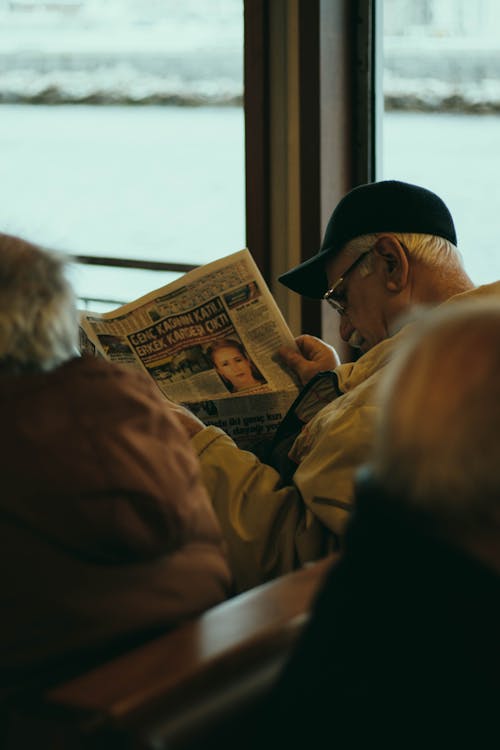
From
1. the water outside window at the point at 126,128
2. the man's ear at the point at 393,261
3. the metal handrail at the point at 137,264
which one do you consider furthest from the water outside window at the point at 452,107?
the man's ear at the point at 393,261

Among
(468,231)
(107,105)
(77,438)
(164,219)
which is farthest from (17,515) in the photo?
(107,105)

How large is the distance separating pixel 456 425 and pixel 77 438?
0.54m

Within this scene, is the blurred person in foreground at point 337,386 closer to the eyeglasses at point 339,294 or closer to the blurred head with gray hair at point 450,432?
the eyeglasses at point 339,294

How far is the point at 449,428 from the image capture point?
842 mm

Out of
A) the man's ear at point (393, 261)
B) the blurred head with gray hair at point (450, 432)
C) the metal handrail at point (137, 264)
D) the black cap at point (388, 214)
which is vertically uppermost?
the blurred head with gray hair at point (450, 432)

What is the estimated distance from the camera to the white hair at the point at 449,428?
2.74 feet

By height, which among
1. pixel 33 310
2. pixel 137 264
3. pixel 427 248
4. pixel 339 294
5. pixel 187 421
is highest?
pixel 33 310

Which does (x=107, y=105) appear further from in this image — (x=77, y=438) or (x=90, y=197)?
(x=77, y=438)

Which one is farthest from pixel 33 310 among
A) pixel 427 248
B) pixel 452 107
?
pixel 452 107

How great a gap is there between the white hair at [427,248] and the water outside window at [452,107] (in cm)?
88

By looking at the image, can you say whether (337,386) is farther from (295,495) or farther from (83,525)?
(83,525)

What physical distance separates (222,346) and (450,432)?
1.34 metres

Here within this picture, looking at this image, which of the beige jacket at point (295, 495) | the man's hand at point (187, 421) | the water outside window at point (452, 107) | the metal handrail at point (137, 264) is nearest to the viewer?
the beige jacket at point (295, 495)

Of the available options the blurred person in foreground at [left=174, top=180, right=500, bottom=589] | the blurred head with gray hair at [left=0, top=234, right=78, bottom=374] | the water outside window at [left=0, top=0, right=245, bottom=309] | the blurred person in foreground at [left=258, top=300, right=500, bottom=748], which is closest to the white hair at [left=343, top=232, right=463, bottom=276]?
the blurred person in foreground at [left=174, top=180, right=500, bottom=589]
